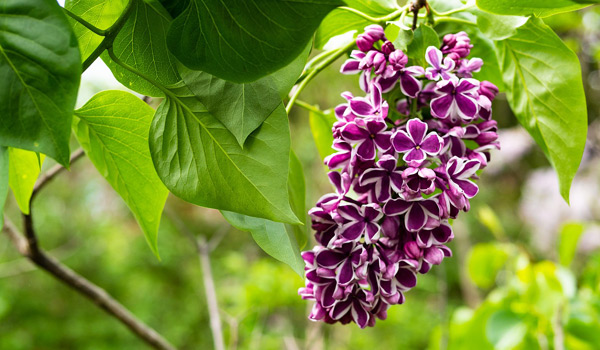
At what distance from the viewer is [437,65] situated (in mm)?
258

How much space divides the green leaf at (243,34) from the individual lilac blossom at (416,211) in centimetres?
10

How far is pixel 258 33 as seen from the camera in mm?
192

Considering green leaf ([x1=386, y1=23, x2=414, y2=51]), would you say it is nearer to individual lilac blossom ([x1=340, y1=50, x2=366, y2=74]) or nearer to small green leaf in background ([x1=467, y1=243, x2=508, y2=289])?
individual lilac blossom ([x1=340, y1=50, x2=366, y2=74])

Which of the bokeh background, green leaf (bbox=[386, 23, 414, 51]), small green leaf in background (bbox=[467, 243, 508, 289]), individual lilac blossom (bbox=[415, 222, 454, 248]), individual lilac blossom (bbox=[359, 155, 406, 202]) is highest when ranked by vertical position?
green leaf (bbox=[386, 23, 414, 51])

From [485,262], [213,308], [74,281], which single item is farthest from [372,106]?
[485,262]

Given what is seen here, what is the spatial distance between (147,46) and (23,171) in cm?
11

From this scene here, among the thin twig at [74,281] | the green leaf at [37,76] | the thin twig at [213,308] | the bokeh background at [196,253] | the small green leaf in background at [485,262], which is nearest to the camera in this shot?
the green leaf at [37,76]

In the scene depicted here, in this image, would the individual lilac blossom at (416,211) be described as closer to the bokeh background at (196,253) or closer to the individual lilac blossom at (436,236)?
the individual lilac blossom at (436,236)

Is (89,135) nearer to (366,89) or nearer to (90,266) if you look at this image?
(366,89)

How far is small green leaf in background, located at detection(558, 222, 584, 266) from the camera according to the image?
875mm

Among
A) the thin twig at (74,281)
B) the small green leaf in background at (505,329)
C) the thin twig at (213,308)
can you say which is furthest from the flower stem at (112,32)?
the small green leaf in background at (505,329)

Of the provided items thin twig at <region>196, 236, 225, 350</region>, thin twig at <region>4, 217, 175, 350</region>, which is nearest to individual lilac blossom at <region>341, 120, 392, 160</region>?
thin twig at <region>4, 217, 175, 350</region>

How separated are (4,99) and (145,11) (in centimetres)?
8

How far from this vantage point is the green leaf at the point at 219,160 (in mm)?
223
